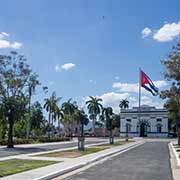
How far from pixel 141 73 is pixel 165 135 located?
45.0m

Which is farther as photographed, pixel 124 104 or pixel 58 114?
pixel 124 104

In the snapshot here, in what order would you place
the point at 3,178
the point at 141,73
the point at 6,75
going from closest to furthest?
the point at 3,178, the point at 6,75, the point at 141,73

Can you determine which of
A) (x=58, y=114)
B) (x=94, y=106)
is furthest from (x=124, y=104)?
(x=58, y=114)

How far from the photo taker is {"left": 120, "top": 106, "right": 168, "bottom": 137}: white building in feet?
346

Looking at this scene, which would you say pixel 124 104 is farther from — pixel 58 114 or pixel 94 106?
pixel 58 114

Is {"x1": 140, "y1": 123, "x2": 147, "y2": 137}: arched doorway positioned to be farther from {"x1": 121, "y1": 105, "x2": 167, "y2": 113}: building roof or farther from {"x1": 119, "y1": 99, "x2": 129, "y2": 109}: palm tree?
{"x1": 119, "y1": 99, "x2": 129, "y2": 109}: palm tree

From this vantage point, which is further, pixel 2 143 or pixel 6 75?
pixel 2 143

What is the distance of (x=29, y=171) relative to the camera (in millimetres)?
16453

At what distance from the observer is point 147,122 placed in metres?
106

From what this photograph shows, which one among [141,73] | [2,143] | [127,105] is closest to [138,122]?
[127,105]

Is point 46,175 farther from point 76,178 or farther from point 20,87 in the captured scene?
point 20,87

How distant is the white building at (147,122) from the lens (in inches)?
4149

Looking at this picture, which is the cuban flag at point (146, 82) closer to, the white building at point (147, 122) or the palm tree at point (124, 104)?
the white building at point (147, 122)

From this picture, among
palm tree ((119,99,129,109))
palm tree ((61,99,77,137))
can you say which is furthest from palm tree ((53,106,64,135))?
palm tree ((119,99,129,109))
